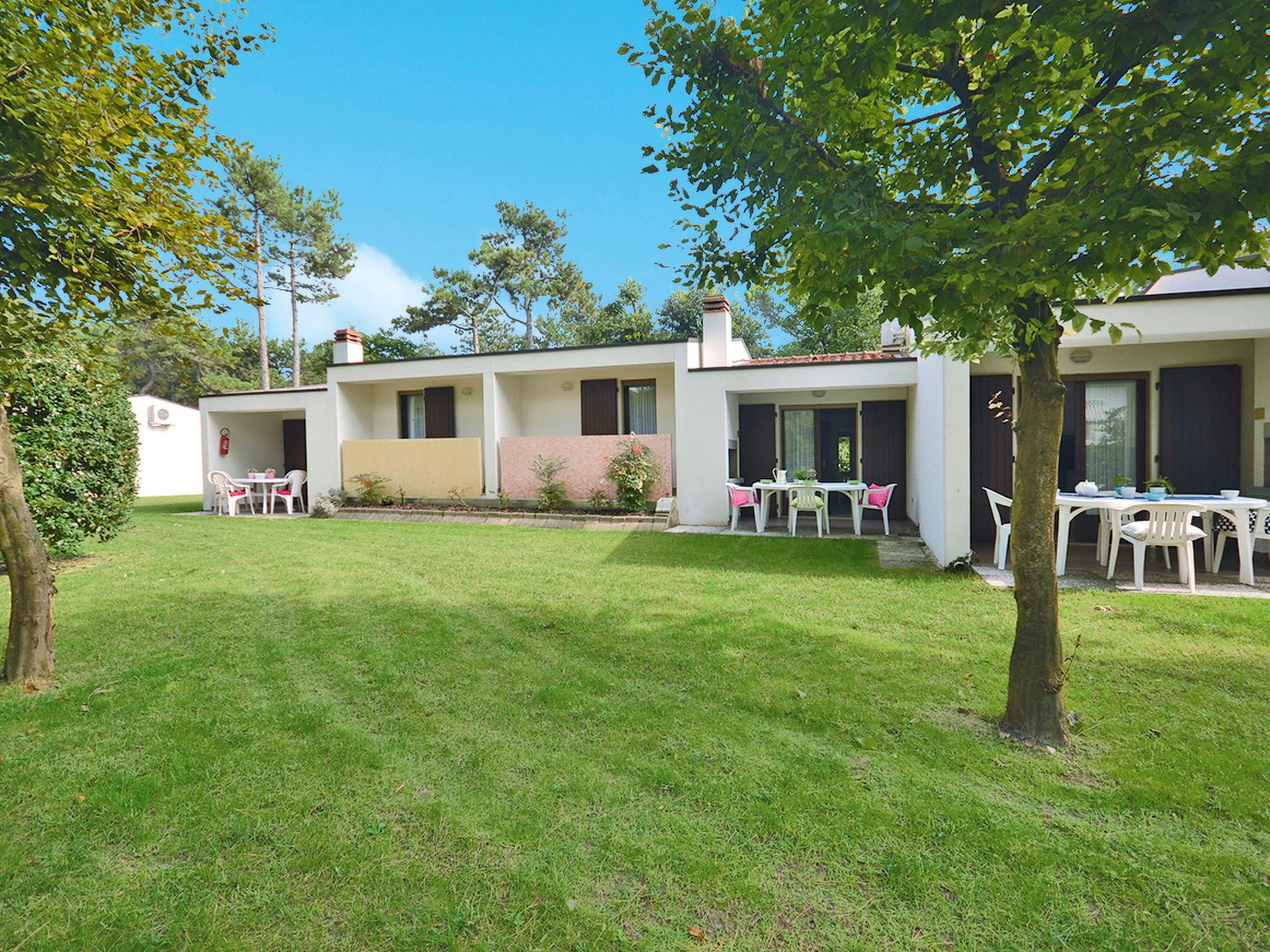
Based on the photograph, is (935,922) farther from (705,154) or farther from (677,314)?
(677,314)

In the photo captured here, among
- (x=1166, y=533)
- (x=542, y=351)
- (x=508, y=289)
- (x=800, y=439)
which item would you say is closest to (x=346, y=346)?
(x=542, y=351)

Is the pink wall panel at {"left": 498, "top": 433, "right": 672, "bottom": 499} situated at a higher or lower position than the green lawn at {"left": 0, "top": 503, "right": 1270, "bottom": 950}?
higher

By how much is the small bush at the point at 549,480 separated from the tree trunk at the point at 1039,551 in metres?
10.9

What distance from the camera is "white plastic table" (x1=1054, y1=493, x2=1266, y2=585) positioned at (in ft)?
21.6

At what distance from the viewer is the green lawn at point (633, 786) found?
212 cm

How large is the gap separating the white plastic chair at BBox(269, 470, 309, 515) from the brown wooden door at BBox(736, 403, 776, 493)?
11441 millimetres

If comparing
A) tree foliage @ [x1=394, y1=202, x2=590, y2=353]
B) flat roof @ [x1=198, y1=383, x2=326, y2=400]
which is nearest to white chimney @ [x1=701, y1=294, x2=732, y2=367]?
flat roof @ [x1=198, y1=383, x2=326, y2=400]

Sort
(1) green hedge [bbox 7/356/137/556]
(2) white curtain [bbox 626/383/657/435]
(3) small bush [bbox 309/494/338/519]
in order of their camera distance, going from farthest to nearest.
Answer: (2) white curtain [bbox 626/383/657/435] → (3) small bush [bbox 309/494/338/519] → (1) green hedge [bbox 7/356/137/556]

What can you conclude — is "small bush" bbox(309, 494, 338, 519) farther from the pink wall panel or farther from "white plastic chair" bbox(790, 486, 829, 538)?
"white plastic chair" bbox(790, 486, 829, 538)

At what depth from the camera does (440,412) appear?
16.7m

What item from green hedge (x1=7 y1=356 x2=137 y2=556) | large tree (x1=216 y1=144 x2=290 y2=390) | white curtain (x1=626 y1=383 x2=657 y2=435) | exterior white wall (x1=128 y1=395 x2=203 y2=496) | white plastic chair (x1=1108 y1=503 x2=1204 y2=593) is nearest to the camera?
white plastic chair (x1=1108 y1=503 x2=1204 y2=593)

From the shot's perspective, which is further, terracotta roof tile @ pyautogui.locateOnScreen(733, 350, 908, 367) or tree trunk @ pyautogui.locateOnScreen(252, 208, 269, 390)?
tree trunk @ pyautogui.locateOnScreen(252, 208, 269, 390)

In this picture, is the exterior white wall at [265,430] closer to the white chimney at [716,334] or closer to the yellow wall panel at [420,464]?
the yellow wall panel at [420,464]

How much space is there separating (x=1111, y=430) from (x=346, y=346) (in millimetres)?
17549
